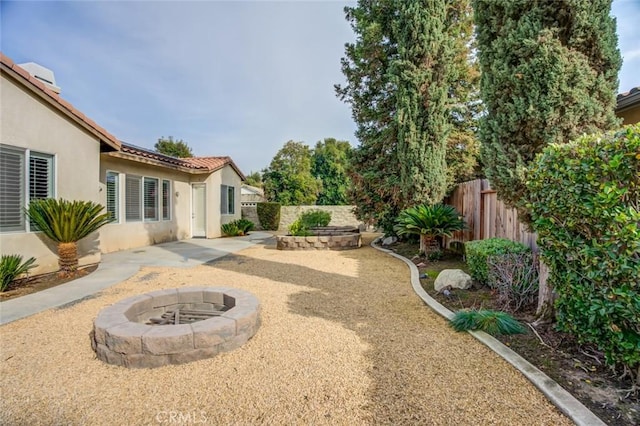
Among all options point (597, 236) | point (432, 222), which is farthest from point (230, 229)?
point (597, 236)

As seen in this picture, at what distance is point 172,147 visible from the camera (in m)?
32.8

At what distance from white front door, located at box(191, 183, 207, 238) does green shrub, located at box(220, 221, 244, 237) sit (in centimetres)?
101

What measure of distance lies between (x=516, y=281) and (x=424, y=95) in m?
6.57

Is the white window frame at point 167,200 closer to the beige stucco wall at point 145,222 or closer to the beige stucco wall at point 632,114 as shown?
the beige stucco wall at point 145,222

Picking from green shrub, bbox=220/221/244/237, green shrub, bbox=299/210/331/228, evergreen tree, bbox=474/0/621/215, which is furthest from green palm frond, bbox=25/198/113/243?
green shrub, bbox=220/221/244/237

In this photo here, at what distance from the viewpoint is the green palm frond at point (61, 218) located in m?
6.39

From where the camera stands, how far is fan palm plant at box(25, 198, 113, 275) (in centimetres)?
640

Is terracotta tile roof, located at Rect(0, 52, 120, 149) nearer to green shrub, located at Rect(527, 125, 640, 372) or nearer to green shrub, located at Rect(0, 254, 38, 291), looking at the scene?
green shrub, located at Rect(0, 254, 38, 291)

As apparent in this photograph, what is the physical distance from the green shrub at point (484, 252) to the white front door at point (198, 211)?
11748 mm

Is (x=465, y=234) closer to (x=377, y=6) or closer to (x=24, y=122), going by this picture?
(x=377, y=6)

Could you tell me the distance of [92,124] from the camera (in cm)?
752

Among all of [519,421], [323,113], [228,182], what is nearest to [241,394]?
[519,421]

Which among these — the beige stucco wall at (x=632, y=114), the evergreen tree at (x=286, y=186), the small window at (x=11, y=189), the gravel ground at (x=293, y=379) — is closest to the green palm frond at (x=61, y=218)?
the small window at (x=11, y=189)

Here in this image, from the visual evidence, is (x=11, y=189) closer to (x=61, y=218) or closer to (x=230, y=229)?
(x=61, y=218)
